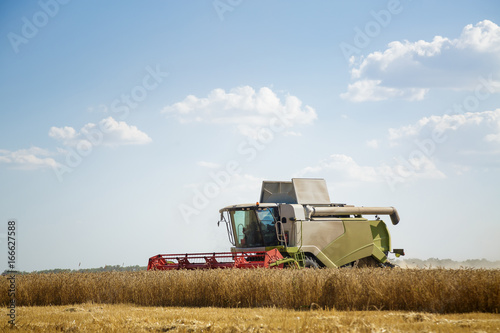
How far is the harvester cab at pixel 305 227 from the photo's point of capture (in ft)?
50.2

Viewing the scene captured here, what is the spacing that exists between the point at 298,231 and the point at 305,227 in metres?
0.29

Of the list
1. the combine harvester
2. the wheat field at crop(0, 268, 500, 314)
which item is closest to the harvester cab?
the combine harvester

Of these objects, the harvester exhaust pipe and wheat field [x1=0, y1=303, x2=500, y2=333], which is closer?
wheat field [x1=0, y1=303, x2=500, y2=333]

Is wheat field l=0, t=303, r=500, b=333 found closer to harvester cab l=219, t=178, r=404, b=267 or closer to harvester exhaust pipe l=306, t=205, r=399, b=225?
harvester cab l=219, t=178, r=404, b=267

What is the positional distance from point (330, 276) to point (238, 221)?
5477 mm

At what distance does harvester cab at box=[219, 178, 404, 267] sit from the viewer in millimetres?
15305

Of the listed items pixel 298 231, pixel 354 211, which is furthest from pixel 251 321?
pixel 354 211

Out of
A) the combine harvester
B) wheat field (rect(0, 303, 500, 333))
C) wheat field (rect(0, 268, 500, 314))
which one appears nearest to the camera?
wheat field (rect(0, 303, 500, 333))

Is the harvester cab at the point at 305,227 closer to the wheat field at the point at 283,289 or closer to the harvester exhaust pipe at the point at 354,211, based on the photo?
the harvester exhaust pipe at the point at 354,211

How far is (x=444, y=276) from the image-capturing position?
1010 centimetres

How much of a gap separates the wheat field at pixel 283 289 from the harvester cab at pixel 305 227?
339cm

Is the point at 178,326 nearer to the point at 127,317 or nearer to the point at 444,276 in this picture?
the point at 127,317

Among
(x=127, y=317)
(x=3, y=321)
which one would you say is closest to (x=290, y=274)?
(x=127, y=317)

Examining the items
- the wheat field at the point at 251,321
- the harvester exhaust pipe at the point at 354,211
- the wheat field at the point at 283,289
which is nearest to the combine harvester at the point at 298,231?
the harvester exhaust pipe at the point at 354,211
